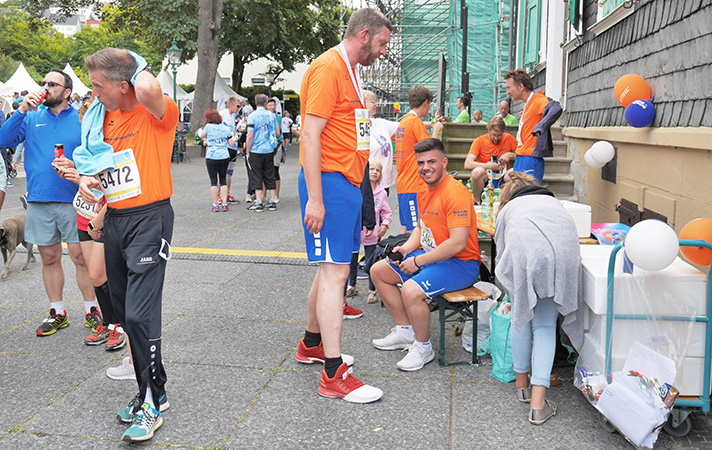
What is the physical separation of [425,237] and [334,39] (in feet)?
120

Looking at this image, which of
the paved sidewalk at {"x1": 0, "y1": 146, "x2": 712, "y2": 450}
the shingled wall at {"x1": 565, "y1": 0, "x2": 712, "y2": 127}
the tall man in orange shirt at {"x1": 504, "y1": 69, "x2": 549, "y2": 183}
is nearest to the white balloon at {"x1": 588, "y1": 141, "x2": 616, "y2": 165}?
the shingled wall at {"x1": 565, "y1": 0, "x2": 712, "y2": 127}

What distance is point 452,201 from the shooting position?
437cm

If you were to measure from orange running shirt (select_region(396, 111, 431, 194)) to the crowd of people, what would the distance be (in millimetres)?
1486

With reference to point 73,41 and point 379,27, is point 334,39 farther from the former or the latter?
point 73,41

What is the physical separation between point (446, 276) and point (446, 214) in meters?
0.41

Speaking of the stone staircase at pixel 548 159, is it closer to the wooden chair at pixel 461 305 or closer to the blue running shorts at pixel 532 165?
the blue running shorts at pixel 532 165

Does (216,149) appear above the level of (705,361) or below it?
above

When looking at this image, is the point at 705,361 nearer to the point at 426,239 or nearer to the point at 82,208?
the point at 426,239

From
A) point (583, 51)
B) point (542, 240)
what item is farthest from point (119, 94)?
point (583, 51)

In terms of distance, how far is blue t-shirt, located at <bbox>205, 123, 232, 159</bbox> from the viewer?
447 inches

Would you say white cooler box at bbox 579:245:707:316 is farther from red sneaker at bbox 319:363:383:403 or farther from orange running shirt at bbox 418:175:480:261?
red sneaker at bbox 319:363:383:403

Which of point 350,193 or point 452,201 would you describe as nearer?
point 350,193

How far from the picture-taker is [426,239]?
4703mm

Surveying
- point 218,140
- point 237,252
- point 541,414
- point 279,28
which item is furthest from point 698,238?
point 279,28
